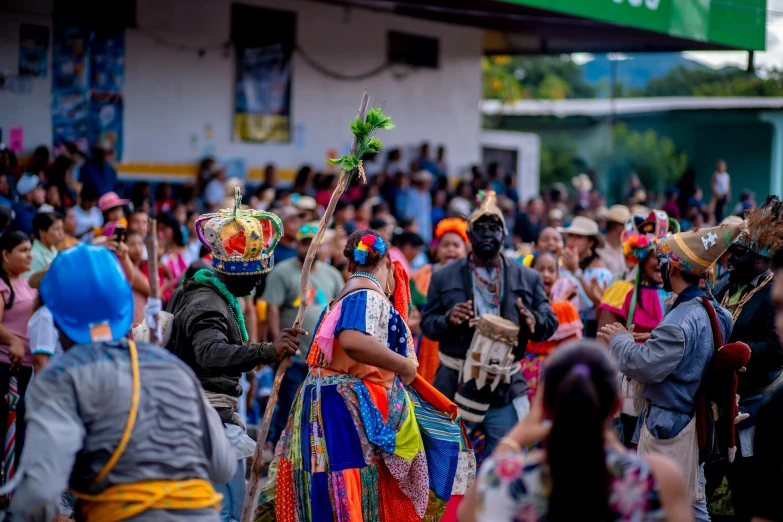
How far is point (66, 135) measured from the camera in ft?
46.5

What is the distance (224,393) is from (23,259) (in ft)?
9.84

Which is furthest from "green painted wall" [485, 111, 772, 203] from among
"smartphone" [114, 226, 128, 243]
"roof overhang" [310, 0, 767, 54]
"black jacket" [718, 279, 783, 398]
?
"black jacket" [718, 279, 783, 398]

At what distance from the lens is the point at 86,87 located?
14344mm

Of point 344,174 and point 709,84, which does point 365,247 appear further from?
point 709,84

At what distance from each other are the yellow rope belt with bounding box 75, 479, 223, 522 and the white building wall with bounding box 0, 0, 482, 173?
32.1ft

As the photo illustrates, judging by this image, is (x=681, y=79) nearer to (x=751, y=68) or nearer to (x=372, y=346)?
(x=751, y=68)

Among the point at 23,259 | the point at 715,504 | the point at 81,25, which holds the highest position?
the point at 81,25

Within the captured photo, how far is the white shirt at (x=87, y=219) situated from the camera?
36.7 feet

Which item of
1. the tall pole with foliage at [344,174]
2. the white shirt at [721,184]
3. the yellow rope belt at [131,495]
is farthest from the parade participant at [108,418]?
the white shirt at [721,184]

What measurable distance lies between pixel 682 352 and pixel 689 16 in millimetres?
12762

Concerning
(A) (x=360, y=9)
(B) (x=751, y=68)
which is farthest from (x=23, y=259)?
(B) (x=751, y=68)

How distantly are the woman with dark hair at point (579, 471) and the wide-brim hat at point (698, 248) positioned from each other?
104 inches

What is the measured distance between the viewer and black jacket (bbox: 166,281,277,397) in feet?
16.2

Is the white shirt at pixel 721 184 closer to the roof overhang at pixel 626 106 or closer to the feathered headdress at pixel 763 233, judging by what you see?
the roof overhang at pixel 626 106
